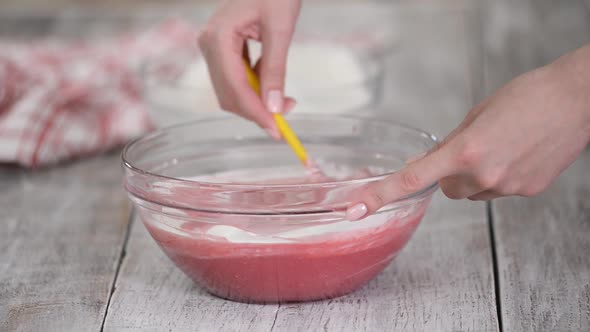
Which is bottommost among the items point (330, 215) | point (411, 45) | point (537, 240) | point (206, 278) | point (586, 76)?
point (411, 45)

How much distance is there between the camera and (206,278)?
1110 millimetres

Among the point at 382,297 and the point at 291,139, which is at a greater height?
the point at 291,139

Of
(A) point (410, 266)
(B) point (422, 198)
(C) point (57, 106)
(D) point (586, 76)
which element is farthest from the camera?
(C) point (57, 106)

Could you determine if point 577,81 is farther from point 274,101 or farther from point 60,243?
point 60,243

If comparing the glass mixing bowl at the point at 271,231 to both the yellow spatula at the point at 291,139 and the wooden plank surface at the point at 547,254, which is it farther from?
the wooden plank surface at the point at 547,254

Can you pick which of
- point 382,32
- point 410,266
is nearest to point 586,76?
point 410,266

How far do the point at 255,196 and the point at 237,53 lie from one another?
0.98ft

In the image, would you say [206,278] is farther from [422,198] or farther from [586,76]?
A: [586,76]

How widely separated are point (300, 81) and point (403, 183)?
2.39 ft

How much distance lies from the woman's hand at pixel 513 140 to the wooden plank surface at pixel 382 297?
15cm

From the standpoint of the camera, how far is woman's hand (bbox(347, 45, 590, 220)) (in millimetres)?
958

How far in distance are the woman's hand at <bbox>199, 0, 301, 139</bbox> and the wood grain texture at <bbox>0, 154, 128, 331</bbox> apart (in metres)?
0.29

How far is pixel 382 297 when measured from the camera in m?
1.13

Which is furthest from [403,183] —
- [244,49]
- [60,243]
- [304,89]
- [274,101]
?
[304,89]
